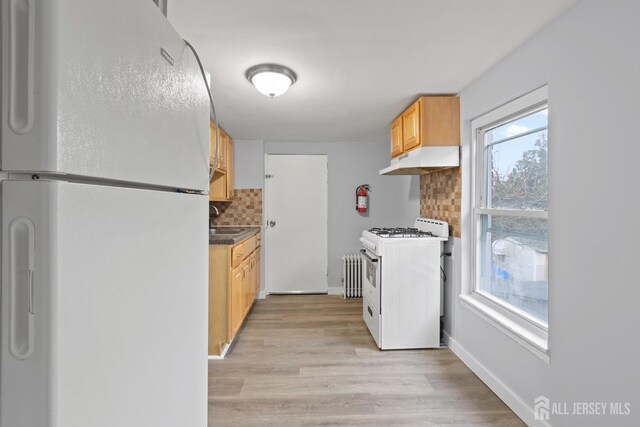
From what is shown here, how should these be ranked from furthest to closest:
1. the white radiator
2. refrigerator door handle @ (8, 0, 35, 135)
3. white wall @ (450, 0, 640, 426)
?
1. the white radiator
2. white wall @ (450, 0, 640, 426)
3. refrigerator door handle @ (8, 0, 35, 135)

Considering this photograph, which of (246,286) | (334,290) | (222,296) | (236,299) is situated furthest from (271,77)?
(334,290)

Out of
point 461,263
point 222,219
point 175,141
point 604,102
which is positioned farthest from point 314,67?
point 222,219

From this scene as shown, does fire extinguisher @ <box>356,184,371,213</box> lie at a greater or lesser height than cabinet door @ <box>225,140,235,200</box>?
lesser

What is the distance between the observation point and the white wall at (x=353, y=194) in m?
4.45

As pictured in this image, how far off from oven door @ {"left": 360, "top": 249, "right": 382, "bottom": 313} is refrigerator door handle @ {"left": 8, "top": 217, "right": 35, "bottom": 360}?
252cm

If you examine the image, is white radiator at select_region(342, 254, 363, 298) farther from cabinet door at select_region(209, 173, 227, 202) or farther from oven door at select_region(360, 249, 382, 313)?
cabinet door at select_region(209, 173, 227, 202)

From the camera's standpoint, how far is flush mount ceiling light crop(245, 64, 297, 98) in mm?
2096

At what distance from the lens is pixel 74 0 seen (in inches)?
15.6

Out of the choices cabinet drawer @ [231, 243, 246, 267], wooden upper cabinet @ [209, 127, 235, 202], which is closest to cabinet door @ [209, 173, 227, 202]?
wooden upper cabinet @ [209, 127, 235, 202]

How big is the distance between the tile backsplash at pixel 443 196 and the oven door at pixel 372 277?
69 centimetres

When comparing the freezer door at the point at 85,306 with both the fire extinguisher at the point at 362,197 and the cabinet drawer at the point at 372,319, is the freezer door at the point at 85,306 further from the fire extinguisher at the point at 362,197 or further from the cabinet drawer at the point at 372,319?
the fire extinguisher at the point at 362,197

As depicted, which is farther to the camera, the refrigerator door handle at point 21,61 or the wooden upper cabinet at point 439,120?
the wooden upper cabinet at point 439,120

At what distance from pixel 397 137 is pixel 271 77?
1531mm

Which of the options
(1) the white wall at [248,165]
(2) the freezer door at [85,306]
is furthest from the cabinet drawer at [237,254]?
(2) the freezer door at [85,306]
